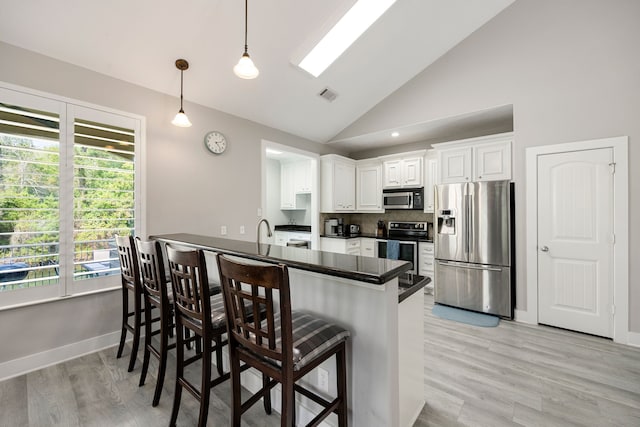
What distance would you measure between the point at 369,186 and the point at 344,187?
0.51 metres

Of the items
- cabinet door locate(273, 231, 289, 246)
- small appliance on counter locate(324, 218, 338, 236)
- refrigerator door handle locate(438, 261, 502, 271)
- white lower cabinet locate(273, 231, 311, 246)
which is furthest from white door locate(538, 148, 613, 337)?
cabinet door locate(273, 231, 289, 246)

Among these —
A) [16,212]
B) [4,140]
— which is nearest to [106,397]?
[16,212]

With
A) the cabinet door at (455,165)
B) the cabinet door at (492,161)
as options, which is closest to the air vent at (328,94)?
the cabinet door at (455,165)

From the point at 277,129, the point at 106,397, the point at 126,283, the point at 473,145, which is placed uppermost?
the point at 277,129

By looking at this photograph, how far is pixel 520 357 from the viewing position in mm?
2500

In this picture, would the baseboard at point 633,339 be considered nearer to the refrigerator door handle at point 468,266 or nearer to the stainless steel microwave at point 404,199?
the refrigerator door handle at point 468,266

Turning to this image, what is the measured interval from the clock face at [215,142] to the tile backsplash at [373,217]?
2370mm

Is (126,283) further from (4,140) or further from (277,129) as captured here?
(277,129)

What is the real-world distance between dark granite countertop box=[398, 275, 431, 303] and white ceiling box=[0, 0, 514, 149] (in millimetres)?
2565

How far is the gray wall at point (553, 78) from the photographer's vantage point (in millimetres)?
2699

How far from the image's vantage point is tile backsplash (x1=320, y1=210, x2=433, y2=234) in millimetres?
5052

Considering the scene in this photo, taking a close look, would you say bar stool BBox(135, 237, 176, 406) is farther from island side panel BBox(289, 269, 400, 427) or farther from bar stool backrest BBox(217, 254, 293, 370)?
island side panel BBox(289, 269, 400, 427)

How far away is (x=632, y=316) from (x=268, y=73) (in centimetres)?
459

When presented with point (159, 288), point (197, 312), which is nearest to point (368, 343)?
point (197, 312)
